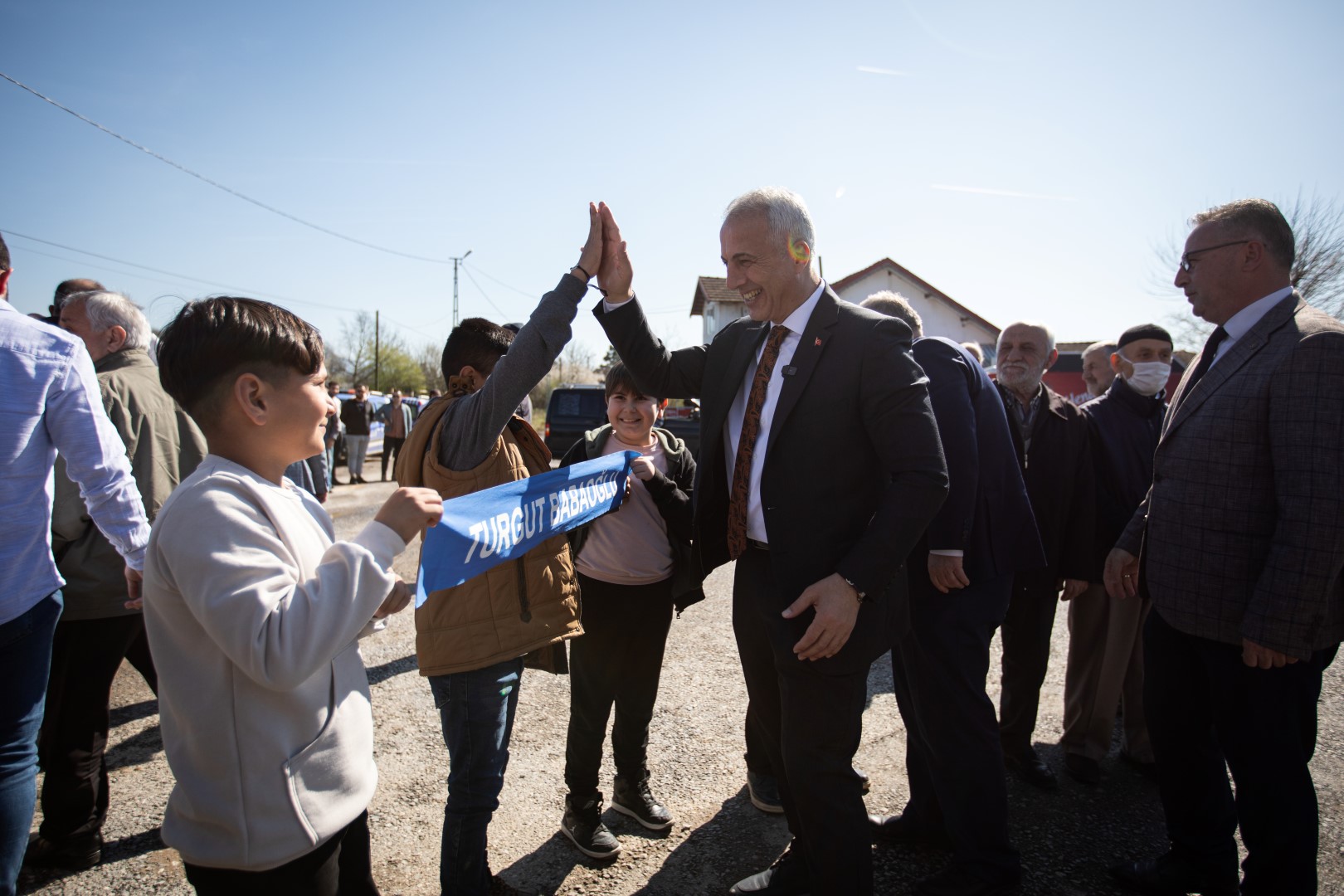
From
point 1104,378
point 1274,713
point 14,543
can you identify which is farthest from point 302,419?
point 1104,378

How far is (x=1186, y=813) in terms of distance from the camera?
257 centimetres

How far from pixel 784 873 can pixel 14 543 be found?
106 inches

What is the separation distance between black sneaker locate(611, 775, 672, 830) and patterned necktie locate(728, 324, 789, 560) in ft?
4.36

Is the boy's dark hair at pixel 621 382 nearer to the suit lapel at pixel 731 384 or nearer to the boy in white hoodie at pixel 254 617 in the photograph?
the suit lapel at pixel 731 384

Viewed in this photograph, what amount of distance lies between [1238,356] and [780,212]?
1633mm

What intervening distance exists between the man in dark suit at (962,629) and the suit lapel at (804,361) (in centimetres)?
52

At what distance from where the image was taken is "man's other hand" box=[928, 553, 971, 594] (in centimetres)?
258

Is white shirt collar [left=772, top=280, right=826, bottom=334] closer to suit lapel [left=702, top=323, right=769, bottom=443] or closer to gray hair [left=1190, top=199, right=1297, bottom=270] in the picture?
suit lapel [left=702, top=323, right=769, bottom=443]

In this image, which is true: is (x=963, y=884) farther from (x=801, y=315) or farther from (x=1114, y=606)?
(x=801, y=315)

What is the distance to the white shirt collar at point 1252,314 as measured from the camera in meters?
2.38

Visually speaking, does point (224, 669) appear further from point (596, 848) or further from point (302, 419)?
point (596, 848)

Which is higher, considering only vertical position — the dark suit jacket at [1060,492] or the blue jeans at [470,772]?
the dark suit jacket at [1060,492]

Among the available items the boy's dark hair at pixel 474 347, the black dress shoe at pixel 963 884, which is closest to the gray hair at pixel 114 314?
the boy's dark hair at pixel 474 347

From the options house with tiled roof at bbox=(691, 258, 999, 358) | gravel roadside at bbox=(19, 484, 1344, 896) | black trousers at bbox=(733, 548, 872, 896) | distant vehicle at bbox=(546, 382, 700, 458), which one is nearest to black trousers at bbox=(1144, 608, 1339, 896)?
gravel roadside at bbox=(19, 484, 1344, 896)
